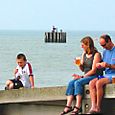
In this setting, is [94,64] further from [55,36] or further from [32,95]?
[55,36]

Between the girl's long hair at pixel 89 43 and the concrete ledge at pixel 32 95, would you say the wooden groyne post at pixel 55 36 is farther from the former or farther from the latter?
the girl's long hair at pixel 89 43

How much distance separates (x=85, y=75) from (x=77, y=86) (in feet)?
0.84

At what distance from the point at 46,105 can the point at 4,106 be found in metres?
0.71

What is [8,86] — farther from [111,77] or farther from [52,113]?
[111,77]

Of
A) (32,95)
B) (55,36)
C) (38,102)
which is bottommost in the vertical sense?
(38,102)

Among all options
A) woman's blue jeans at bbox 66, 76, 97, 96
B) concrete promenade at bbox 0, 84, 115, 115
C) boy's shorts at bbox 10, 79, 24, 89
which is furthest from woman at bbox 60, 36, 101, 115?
boy's shorts at bbox 10, 79, 24, 89

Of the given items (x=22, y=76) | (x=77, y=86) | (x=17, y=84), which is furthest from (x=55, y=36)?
(x=77, y=86)

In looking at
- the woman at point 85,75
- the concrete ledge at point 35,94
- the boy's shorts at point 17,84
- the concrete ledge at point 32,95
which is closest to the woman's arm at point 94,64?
the woman at point 85,75

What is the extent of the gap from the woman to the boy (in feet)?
4.23

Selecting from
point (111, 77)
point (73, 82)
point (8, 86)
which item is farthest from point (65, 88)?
point (8, 86)

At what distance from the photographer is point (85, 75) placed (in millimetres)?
9070

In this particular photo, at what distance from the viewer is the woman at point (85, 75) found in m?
8.87

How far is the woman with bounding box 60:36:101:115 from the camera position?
887cm

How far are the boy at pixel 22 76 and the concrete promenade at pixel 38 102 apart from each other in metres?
0.71
